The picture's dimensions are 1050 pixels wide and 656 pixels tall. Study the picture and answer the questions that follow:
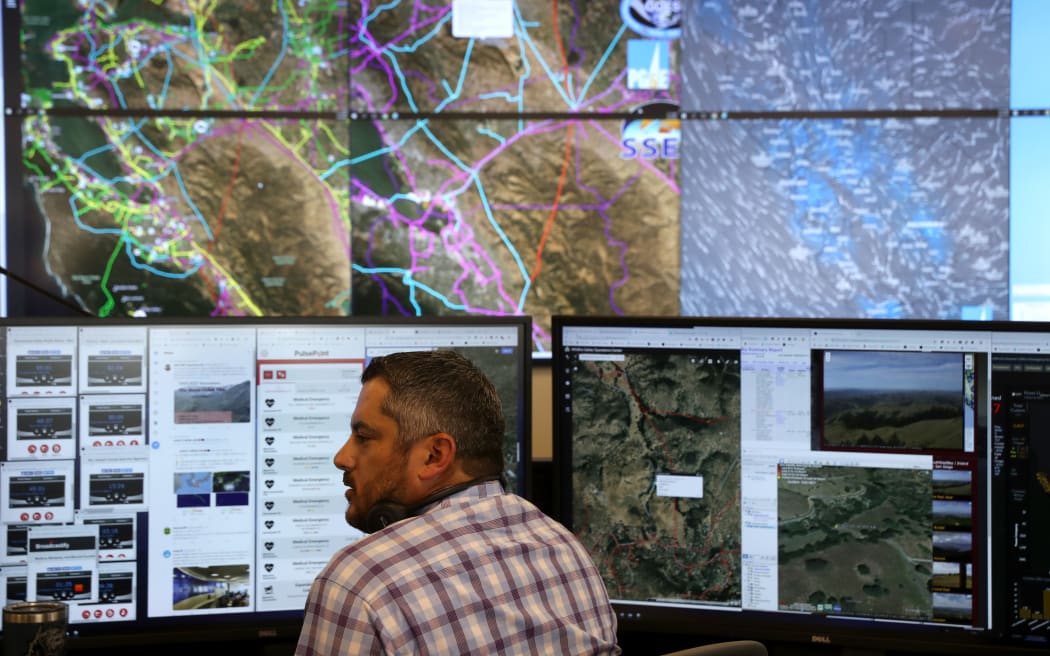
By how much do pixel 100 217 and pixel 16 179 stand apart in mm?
266

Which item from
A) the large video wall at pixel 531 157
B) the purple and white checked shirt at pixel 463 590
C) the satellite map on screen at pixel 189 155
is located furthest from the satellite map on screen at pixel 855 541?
the satellite map on screen at pixel 189 155

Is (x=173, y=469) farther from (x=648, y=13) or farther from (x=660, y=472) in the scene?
(x=648, y=13)

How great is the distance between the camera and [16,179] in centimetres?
301

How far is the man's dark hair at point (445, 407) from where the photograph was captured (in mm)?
1133

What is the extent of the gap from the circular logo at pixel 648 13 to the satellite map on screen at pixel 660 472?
1742mm

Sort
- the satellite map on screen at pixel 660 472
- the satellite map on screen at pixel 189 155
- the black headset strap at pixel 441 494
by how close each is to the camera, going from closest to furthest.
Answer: the black headset strap at pixel 441 494, the satellite map on screen at pixel 660 472, the satellite map on screen at pixel 189 155

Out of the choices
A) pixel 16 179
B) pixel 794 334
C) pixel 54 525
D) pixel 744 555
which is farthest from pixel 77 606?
pixel 16 179

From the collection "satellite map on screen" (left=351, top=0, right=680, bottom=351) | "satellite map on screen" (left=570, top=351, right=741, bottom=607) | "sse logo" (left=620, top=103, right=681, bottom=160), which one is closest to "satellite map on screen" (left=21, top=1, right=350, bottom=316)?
"satellite map on screen" (left=351, top=0, right=680, bottom=351)

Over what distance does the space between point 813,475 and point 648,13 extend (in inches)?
76.4

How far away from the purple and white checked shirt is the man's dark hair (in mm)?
53

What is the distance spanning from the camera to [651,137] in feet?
10.2

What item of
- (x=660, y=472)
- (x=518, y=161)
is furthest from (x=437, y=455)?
(x=518, y=161)

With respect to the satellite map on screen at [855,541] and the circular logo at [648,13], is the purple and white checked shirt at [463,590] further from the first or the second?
the circular logo at [648,13]

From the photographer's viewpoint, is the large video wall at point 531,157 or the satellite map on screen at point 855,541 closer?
the satellite map on screen at point 855,541
